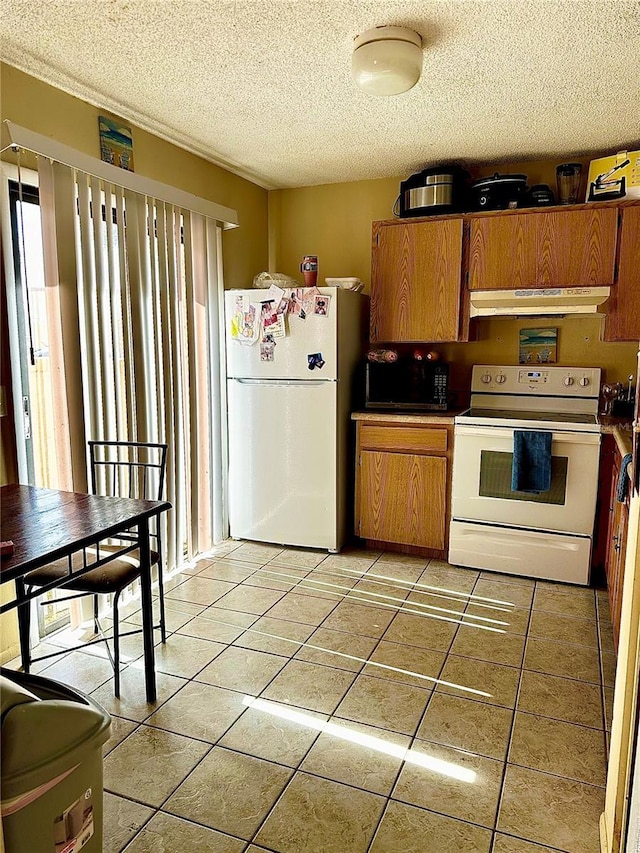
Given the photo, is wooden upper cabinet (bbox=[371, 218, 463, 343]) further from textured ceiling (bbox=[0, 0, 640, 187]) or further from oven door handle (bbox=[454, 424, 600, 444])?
oven door handle (bbox=[454, 424, 600, 444])

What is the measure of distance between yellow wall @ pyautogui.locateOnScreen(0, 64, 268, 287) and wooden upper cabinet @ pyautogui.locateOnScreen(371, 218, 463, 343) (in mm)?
946

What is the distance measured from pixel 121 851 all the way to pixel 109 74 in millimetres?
2783

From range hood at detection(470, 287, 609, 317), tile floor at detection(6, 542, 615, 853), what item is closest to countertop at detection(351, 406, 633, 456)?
range hood at detection(470, 287, 609, 317)

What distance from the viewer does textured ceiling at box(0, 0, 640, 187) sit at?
2.01 metres

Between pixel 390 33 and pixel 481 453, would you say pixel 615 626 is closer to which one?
pixel 481 453

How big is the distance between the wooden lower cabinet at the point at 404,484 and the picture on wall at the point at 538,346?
82cm

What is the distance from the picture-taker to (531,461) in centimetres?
320

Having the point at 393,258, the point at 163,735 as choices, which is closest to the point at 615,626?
the point at 163,735

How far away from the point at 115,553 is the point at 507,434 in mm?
2168

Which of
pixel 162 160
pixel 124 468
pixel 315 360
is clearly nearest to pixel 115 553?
pixel 124 468

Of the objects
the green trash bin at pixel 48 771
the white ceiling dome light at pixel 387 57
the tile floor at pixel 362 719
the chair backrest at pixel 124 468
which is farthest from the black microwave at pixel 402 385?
the green trash bin at pixel 48 771

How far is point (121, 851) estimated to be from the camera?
157 cm

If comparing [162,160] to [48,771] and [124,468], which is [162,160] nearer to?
[124,468]

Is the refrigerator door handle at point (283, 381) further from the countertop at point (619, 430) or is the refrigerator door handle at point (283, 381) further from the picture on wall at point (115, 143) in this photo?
the countertop at point (619, 430)
